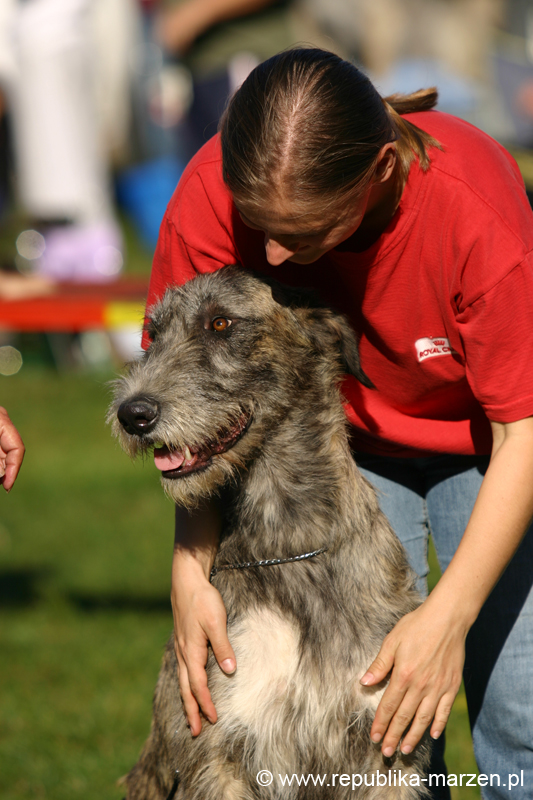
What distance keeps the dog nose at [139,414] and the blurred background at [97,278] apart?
1699 mm

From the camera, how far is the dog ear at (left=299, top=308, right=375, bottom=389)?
273 centimetres

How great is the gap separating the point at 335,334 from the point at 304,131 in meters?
0.77

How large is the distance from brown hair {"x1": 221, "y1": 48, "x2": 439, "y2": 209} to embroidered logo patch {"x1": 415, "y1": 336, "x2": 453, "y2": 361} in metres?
0.56

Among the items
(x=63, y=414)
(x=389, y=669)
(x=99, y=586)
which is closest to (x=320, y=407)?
(x=389, y=669)

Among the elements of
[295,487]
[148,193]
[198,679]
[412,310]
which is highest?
[412,310]

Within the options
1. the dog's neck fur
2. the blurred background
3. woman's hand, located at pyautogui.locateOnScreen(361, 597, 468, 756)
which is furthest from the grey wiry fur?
the blurred background

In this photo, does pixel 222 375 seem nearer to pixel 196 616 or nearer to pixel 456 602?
pixel 196 616

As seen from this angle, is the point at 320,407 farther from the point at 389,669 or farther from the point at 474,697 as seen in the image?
the point at 474,697

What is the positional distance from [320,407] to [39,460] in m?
5.51

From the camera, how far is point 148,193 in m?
13.0

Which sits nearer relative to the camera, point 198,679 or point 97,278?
point 198,679

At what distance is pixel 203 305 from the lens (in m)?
2.68

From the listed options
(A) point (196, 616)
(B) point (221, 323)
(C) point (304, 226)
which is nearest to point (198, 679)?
(A) point (196, 616)

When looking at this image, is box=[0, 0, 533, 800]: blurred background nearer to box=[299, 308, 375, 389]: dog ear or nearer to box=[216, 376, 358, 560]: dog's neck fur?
box=[299, 308, 375, 389]: dog ear
